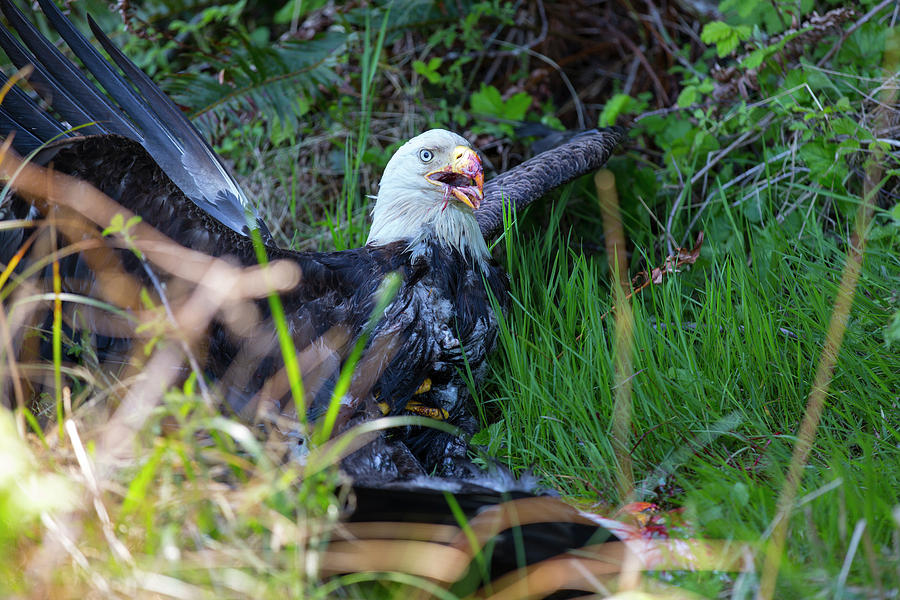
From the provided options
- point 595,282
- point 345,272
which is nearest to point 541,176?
point 595,282

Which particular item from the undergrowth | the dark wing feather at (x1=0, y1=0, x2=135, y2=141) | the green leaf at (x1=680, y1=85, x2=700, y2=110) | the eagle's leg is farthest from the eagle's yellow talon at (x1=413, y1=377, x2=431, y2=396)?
the green leaf at (x1=680, y1=85, x2=700, y2=110)

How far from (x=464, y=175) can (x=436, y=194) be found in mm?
151

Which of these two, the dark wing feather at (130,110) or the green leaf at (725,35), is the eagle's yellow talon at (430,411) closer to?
the dark wing feather at (130,110)

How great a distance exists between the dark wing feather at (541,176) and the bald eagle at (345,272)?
0.51 meters

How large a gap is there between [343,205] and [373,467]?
2.24 meters

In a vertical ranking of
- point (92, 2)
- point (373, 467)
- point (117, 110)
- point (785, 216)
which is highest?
point (92, 2)

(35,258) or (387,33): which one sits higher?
(387,33)

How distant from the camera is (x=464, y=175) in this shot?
3.55 m

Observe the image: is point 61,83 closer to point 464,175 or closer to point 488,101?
point 464,175

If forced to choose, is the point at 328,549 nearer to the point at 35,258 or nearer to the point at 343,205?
the point at 35,258

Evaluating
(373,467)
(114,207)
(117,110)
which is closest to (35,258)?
(114,207)

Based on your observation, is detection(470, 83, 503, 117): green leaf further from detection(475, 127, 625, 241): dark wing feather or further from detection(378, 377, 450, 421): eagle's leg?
detection(378, 377, 450, 421): eagle's leg

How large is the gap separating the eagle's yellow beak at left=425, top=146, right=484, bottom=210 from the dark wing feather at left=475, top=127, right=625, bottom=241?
0.55 meters

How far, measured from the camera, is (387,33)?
5215mm
